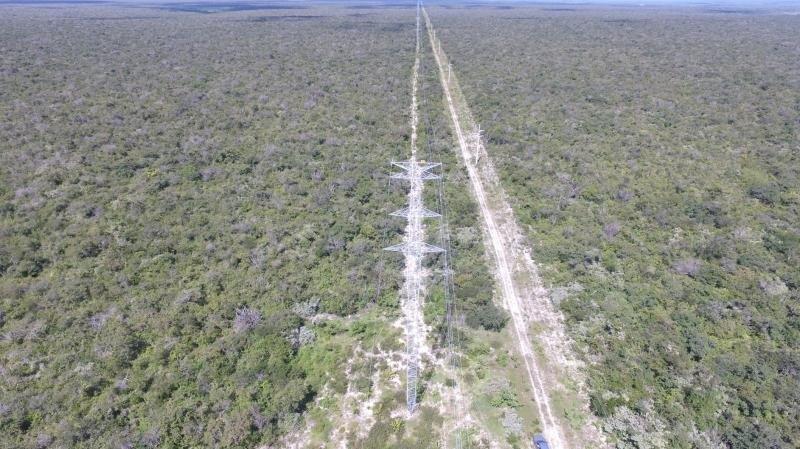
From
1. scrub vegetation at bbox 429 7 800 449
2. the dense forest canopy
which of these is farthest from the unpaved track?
scrub vegetation at bbox 429 7 800 449

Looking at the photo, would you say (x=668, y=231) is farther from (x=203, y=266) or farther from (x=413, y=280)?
(x=203, y=266)

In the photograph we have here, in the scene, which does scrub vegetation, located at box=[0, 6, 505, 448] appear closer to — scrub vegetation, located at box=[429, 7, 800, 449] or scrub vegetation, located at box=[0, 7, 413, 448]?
scrub vegetation, located at box=[0, 7, 413, 448]

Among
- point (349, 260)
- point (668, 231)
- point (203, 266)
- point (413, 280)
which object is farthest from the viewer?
point (668, 231)

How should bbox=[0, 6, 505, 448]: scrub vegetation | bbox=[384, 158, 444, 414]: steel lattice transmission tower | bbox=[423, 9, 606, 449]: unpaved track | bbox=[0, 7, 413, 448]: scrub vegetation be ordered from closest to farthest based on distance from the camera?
bbox=[423, 9, 606, 449]: unpaved track, bbox=[0, 6, 505, 448]: scrub vegetation, bbox=[0, 7, 413, 448]: scrub vegetation, bbox=[384, 158, 444, 414]: steel lattice transmission tower

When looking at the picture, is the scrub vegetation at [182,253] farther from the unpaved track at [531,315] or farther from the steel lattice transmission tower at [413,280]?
the unpaved track at [531,315]

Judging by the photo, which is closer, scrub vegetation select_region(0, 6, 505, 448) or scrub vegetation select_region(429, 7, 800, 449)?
scrub vegetation select_region(0, 6, 505, 448)

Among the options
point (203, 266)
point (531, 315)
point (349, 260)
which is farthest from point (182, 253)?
point (531, 315)

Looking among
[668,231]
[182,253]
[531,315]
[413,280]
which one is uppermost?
[182,253]
